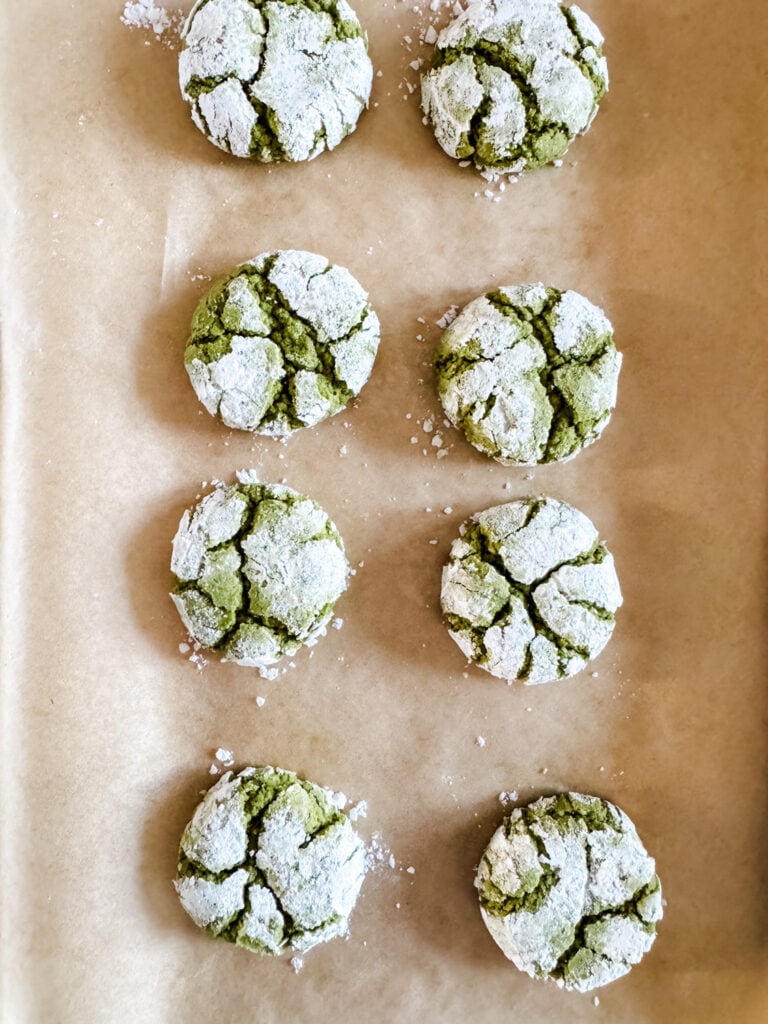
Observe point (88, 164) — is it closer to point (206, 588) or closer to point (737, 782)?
point (206, 588)

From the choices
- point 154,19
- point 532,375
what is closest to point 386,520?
point 532,375

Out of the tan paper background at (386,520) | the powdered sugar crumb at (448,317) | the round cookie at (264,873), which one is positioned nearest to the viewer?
the round cookie at (264,873)

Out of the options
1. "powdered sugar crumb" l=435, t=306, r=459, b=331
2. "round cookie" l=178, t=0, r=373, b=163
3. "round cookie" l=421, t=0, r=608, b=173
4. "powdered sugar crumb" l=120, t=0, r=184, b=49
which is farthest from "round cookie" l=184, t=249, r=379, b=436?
"powdered sugar crumb" l=120, t=0, r=184, b=49

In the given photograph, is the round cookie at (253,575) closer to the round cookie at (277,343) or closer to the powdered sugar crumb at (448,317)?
the round cookie at (277,343)

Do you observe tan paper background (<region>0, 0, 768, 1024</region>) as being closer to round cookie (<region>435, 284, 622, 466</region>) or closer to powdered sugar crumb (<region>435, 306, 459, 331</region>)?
powdered sugar crumb (<region>435, 306, 459, 331</region>)

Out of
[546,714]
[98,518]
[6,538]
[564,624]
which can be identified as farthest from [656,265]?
[6,538]

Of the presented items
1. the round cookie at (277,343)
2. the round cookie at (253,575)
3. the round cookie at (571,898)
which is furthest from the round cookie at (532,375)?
the round cookie at (571,898)

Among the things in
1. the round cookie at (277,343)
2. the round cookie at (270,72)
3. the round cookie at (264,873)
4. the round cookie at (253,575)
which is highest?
the round cookie at (270,72)
